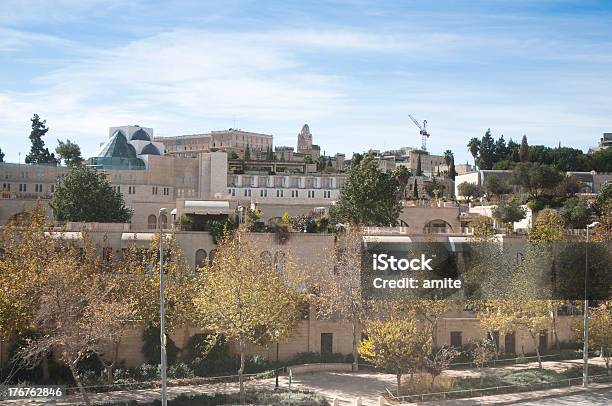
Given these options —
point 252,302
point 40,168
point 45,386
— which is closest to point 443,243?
point 252,302

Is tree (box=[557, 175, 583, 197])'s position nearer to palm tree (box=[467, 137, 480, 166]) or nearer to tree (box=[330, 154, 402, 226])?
tree (box=[330, 154, 402, 226])

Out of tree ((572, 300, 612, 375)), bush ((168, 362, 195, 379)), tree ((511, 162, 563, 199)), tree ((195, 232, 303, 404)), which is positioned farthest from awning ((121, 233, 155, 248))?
tree ((511, 162, 563, 199))

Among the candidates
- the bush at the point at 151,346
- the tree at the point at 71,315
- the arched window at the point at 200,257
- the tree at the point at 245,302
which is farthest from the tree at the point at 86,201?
the tree at the point at 71,315

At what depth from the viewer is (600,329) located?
1815 inches

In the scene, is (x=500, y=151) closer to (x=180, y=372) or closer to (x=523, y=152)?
(x=523, y=152)

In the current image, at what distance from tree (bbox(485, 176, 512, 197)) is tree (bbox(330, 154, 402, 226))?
1882 inches

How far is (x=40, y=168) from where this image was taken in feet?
299

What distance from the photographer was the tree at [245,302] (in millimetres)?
40312

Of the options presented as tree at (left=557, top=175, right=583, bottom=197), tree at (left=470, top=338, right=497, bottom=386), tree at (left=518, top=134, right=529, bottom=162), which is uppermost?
tree at (left=518, top=134, right=529, bottom=162)

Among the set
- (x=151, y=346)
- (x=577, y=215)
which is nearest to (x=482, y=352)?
(x=151, y=346)

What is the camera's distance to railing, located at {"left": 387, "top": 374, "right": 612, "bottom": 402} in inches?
1566

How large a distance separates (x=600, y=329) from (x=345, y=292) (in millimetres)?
15673

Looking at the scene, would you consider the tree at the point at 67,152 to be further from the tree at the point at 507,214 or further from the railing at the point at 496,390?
the railing at the point at 496,390

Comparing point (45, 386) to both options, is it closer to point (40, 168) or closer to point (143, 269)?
point (143, 269)
